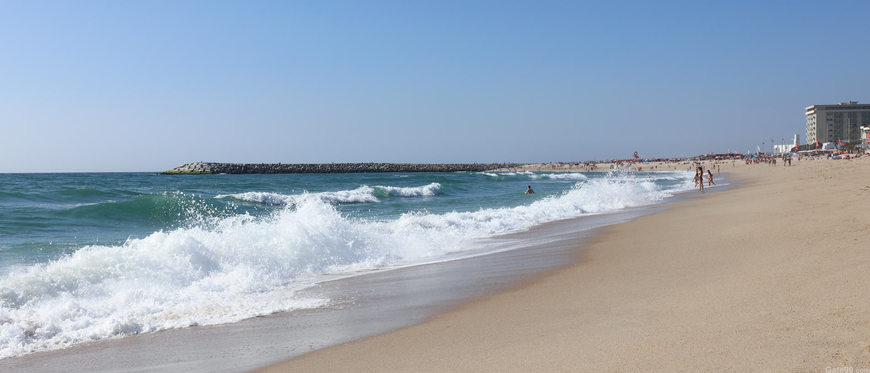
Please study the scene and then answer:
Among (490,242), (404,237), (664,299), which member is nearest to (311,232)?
(404,237)

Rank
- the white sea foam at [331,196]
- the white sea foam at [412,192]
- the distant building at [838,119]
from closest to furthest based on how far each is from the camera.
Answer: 1. the white sea foam at [331,196]
2. the white sea foam at [412,192]
3. the distant building at [838,119]

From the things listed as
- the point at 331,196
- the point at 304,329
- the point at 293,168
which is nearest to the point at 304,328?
the point at 304,329

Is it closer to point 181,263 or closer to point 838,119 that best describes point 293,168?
point 181,263

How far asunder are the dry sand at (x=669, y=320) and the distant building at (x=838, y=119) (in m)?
143

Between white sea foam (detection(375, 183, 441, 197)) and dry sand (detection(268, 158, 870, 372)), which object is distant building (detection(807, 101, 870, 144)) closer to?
white sea foam (detection(375, 183, 441, 197))

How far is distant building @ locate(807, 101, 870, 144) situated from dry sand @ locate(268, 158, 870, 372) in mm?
143082

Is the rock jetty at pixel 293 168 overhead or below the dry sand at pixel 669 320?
overhead

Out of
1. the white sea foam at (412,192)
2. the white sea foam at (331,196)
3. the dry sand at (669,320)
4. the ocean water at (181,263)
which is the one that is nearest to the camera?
the dry sand at (669,320)

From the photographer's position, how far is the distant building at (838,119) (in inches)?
4852

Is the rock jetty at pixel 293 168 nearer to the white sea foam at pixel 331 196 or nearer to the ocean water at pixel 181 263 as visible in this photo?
the white sea foam at pixel 331 196

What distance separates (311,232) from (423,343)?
616cm

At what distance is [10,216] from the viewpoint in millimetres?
14516

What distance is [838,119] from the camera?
126 meters

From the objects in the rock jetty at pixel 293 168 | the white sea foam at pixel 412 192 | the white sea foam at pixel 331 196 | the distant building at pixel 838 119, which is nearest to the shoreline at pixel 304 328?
the white sea foam at pixel 331 196
